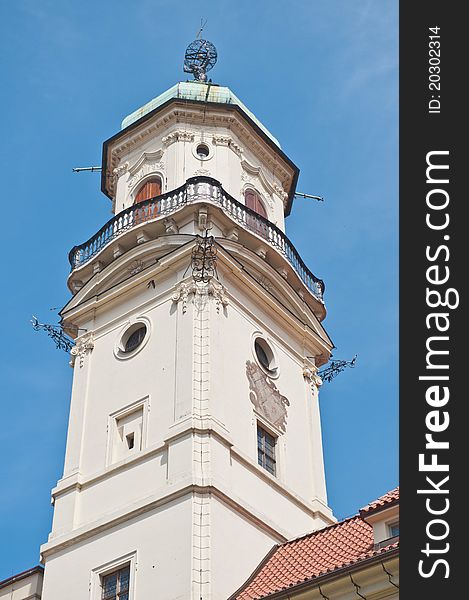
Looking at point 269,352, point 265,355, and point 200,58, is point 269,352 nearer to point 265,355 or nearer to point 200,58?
point 265,355

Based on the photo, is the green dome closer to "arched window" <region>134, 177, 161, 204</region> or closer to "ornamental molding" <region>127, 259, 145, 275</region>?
"arched window" <region>134, 177, 161, 204</region>

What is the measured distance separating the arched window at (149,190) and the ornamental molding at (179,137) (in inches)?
44.6

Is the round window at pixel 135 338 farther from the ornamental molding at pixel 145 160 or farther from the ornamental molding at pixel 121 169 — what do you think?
the ornamental molding at pixel 121 169

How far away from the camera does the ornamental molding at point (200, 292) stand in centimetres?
2700

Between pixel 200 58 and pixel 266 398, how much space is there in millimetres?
14213

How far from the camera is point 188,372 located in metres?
25.6

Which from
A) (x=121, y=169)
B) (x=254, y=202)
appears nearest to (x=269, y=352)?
(x=254, y=202)

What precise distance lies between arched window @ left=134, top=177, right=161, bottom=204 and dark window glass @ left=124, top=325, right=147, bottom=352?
5.11 metres

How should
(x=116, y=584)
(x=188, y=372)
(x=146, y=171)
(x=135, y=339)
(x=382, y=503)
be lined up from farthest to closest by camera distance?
(x=146, y=171) < (x=135, y=339) < (x=188, y=372) < (x=116, y=584) < (x=382, y=503)

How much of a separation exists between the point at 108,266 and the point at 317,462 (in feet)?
24.1

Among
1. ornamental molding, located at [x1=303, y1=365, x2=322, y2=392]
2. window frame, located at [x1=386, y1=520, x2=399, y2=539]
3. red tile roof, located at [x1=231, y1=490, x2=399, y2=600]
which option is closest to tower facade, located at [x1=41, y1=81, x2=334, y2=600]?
ornamental molding, located at [x1=303, y1=365, x2=322, y2=392]

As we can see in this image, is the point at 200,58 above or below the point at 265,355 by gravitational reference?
above

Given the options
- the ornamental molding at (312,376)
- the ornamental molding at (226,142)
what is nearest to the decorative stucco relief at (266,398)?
the ornamental molding at (312,376)

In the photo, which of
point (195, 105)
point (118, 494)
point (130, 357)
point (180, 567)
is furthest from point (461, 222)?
point (195, 105)
